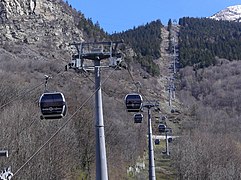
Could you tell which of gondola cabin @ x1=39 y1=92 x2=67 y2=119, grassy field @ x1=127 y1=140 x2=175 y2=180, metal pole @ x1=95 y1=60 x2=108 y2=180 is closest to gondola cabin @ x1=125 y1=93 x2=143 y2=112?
gondola cabin @ x1=39 y1=92 x2=67 y2=119

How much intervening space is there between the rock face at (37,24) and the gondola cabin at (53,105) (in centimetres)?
11546

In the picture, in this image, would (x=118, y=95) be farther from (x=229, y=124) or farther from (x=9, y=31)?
(x=9, y=31)

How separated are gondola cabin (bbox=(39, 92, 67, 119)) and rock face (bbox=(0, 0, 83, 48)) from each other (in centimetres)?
11546

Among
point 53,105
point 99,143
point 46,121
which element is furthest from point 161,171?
point 99,143

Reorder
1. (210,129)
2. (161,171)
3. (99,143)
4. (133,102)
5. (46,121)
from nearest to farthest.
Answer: (99,143), (133,102), (46,121), (161,171), (210,129)

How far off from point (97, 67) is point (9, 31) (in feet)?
397

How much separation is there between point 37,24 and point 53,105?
5079 inches

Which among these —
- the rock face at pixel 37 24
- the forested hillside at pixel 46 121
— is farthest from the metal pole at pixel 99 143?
the rock face at pixel 37 24

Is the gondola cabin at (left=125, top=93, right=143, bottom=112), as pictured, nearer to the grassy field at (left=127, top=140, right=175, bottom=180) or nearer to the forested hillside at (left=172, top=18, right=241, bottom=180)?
the forested hillside at (left=172, top=18, right=241, bottom=180)

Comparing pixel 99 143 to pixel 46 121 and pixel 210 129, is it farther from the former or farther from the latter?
pixel 210 129

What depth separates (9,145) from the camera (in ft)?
105

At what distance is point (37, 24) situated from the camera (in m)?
142

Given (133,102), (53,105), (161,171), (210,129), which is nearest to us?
(53,105)

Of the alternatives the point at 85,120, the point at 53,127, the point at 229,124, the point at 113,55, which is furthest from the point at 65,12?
the point at 113,55
